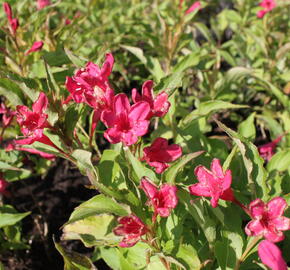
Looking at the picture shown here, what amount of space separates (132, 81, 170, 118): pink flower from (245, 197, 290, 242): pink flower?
36cm

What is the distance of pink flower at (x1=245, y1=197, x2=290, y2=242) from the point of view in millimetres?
876

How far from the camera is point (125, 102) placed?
100 cm

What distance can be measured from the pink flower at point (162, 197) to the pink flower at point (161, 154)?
12cm

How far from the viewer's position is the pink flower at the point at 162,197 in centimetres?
95

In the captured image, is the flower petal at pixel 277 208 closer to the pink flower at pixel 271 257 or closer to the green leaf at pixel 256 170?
the pink flower at pixel 271 257

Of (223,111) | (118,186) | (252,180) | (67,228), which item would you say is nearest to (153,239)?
(118,186)

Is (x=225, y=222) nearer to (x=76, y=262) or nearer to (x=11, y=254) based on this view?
(x=76, y=262)

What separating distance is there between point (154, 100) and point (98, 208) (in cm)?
36

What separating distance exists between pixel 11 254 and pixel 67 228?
72 centimetres

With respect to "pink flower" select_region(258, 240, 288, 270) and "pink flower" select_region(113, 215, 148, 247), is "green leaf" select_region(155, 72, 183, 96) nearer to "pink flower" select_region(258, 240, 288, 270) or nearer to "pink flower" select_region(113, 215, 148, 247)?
"pink flower" select_region(113, 215, 148, 247)

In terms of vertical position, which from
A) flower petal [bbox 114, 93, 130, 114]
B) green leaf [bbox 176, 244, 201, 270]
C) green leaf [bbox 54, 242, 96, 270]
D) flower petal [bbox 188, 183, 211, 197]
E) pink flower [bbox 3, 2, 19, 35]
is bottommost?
green leaf [bbox 54, 242, 96, 270]

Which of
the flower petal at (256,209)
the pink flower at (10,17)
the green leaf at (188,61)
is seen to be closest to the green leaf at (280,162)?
the flower petal at (256,209)

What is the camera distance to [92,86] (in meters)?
1.05

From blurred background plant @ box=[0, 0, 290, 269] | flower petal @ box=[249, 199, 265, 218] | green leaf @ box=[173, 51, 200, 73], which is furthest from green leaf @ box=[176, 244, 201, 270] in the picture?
green leaf @ box=[173, 51, 200, 73]
